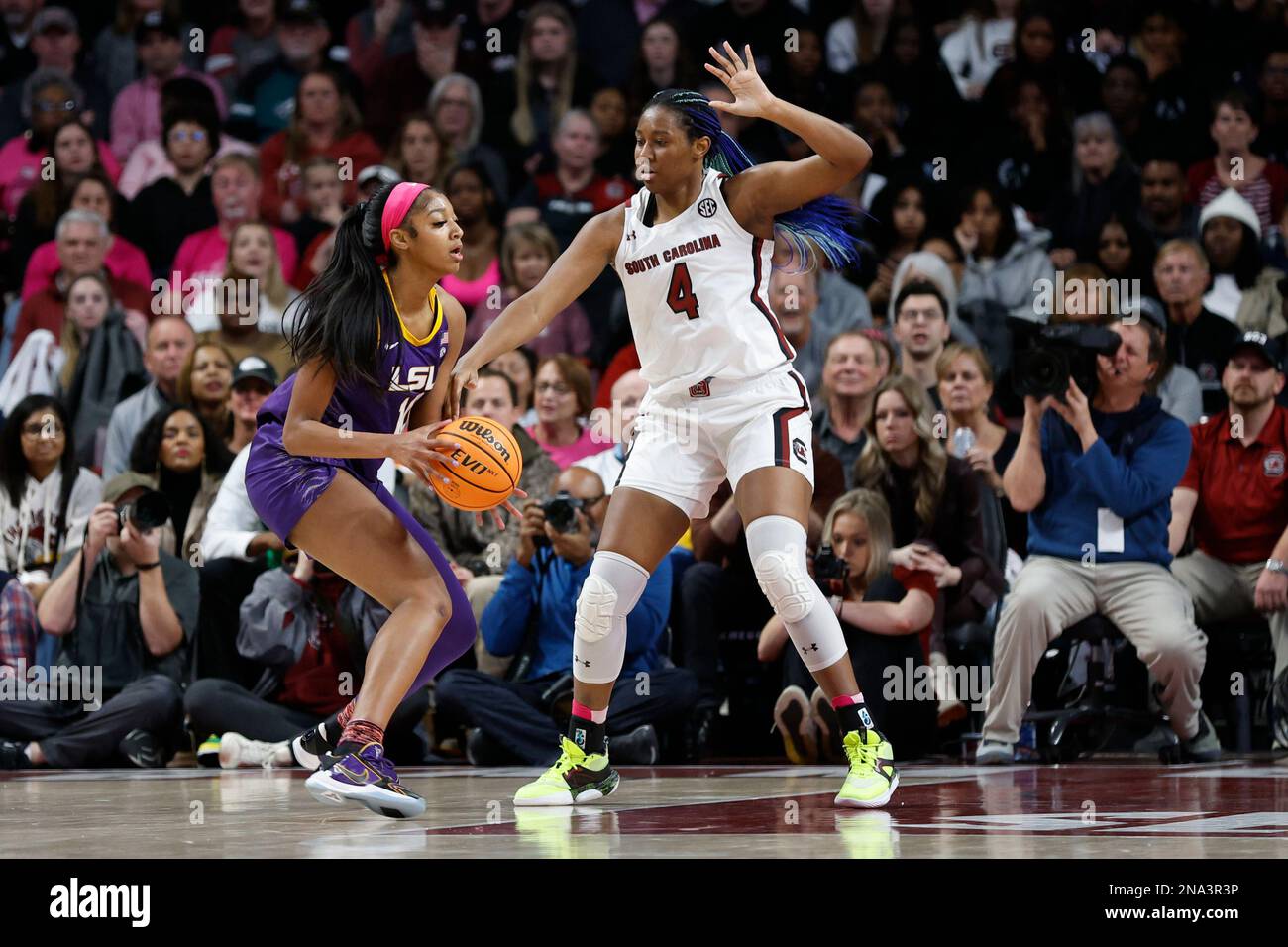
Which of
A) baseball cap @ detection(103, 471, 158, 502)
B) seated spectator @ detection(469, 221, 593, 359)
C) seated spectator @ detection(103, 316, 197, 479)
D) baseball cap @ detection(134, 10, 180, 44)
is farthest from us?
baseball cap @ detection(134, 10, 180, 44)

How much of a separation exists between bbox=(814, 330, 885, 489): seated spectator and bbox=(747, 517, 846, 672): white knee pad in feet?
9.53

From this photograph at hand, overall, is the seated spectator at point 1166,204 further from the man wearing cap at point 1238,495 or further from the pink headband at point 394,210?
the pink headband at point 394,210

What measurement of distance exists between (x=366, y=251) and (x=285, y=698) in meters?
2.75

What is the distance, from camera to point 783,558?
4688 mm

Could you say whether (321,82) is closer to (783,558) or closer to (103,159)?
(103,159)

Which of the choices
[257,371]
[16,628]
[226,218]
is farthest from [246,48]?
[16,628]

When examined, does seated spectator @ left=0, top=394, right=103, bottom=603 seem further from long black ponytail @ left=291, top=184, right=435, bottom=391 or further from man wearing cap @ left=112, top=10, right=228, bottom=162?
man wearing cap @ left=112, top=10, right=228, bottom=162

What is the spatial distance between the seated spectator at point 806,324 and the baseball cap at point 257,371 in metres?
2.41

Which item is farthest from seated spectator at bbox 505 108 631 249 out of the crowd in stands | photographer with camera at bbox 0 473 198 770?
photographer with camera at bbox 0 473 198 770

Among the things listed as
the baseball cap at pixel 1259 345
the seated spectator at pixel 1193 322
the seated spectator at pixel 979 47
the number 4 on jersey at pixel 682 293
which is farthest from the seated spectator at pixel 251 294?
the baseball cap at pixel 1259 345

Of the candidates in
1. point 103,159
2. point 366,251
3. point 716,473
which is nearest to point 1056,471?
point 716,473

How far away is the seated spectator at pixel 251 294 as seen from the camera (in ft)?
30.1

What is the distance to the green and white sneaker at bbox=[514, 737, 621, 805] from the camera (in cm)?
485
